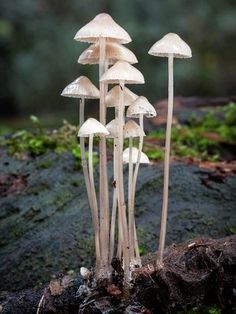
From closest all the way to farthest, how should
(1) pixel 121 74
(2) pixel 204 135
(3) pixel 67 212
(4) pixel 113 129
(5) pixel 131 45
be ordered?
(1) pixel 121 74, (4) pixel 113 129, (3) pixel 67 212, (2) pixel 204 135, (5) pixel 131 45

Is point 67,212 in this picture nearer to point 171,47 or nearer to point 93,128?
point 93,128

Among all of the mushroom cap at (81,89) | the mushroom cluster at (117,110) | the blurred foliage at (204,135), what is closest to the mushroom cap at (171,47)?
the mushroom cluster at (117,110)

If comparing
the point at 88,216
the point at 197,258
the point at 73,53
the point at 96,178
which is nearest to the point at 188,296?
the point at 197,258

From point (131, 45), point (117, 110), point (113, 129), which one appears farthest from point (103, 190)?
point (131, 45)

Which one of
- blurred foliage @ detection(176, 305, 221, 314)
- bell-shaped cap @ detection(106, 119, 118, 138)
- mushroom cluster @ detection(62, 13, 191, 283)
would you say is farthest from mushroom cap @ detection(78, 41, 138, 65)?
blurred foliage @ detection(176, 305, 221, 314)

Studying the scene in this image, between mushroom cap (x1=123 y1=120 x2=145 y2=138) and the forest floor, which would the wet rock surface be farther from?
mushroom cap (x1=123 y1=120 x2=145 y2=138)

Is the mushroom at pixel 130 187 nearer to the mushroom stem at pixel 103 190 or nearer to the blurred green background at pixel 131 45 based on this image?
the mushroom stem at pixel 103 190
